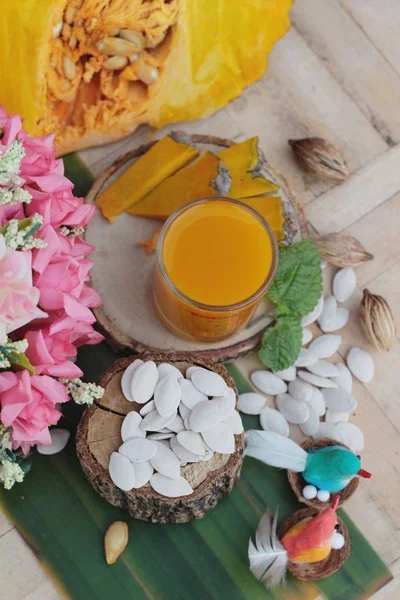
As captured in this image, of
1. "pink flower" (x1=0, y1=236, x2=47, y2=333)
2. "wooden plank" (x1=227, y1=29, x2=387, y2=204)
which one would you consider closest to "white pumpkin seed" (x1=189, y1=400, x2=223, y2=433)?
"pink flower" (x1=0, y1=236, x2=47, y2=333)

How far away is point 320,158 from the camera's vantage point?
4.34 ft

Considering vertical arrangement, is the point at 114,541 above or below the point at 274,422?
below

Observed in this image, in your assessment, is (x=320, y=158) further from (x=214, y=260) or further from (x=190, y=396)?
(x=190, y=396)

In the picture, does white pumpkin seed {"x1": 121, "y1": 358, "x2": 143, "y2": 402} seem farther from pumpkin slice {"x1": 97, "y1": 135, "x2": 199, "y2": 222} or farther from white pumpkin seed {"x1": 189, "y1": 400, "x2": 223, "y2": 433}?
pumpkin slice {"x1": 97, "y1": 135, "x2": 199, "y2": 222}

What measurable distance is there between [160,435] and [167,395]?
0.06 m

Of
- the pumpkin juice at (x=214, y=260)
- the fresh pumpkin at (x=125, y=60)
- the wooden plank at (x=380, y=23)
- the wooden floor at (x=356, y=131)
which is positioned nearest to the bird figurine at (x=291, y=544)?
the wooden floor at (x=356, y=131)

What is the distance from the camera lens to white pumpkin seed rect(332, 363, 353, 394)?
1271 millimetres

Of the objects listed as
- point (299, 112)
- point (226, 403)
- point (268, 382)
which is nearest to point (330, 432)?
point (268, 382)

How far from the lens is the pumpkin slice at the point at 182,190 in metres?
1.22

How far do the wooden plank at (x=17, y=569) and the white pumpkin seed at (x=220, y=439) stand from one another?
0.35 meters

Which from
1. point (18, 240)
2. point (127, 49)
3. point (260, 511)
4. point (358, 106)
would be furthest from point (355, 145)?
point (18, 240)

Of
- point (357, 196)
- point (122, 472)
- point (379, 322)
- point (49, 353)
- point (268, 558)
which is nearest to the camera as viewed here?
point (49, 353)

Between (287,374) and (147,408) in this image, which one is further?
(287,374)

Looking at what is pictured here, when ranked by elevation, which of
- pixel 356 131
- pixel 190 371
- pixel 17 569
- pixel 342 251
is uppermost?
pixel 356 131
